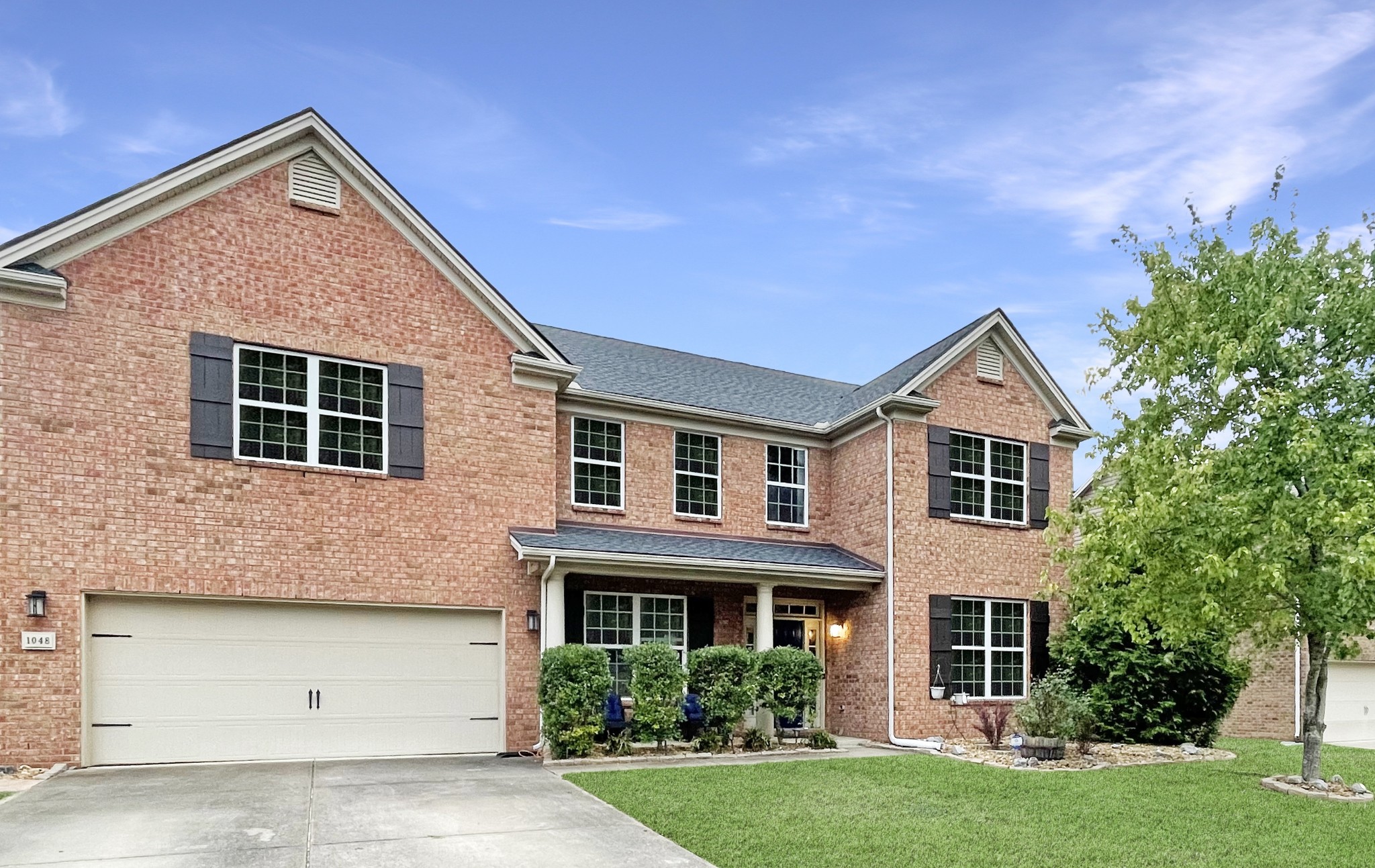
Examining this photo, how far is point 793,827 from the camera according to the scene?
860 cm

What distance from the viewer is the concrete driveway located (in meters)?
7.22

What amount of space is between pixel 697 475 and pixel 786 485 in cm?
198

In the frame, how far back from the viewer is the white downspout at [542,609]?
13430 millimetres

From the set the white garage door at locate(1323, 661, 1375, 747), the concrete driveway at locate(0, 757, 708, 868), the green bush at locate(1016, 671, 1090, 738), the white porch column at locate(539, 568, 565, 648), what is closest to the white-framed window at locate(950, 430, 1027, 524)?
the green bush at locate(1016, 671, 1090, 738)

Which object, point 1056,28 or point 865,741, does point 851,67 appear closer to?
point 1056,28

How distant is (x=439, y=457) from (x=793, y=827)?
754cm

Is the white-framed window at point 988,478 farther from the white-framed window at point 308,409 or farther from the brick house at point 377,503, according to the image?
the white-framed window at point 308,409

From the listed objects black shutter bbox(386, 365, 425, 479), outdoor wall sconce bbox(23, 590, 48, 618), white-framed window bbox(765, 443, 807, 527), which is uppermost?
black shutter bbox(386, 365, 425, 479)

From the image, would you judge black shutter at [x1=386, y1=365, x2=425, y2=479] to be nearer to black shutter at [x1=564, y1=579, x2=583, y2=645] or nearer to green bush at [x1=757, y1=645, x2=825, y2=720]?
black shutter at [x1=564, y1=579, x2=583, y2=645]

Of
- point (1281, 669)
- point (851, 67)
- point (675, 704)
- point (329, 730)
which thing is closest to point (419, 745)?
point (329, 730)

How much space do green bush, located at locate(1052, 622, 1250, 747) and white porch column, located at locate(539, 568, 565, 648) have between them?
8418 mm

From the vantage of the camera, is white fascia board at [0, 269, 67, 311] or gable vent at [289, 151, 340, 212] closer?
white fascia board at [0, 269, 67, 311]

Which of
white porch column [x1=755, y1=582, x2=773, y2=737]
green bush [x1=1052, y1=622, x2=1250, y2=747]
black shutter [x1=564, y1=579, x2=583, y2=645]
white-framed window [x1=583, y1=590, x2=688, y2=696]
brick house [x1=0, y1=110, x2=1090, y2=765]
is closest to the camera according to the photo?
brick house [x1=0, y1=110, x2=1090, y2=765]

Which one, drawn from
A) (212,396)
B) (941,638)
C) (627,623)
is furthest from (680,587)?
(212,396)
